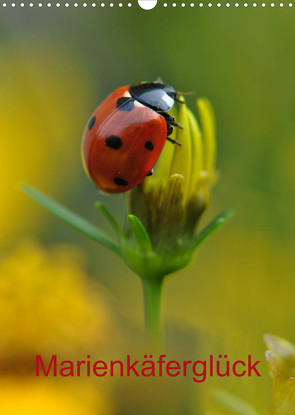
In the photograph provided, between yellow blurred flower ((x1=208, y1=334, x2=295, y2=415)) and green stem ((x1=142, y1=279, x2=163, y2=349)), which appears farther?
green stem ((x1=142, y1=279, x2=163, y2=349))

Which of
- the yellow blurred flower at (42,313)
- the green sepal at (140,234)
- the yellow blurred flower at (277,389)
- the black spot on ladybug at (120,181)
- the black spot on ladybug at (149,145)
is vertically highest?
the black spot on ladybug at (149,145)

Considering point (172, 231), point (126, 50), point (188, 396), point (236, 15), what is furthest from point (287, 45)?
point (188, 396)

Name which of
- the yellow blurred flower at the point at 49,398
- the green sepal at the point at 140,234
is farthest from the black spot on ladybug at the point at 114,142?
the yellow blurred flower at the point at 49,398

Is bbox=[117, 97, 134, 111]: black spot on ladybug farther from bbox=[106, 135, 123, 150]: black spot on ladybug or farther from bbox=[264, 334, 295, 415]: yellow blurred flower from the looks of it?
bbox=[264, 334, 295, 415]: yellow blurred flower

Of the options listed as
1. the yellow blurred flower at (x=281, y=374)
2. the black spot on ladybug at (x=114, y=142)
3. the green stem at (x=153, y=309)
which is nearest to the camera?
the yellow blurred flower at (x=281, y=374)

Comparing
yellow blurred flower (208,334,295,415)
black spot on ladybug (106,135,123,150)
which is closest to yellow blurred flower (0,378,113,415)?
yellow blurred flower (208,334,295,415)

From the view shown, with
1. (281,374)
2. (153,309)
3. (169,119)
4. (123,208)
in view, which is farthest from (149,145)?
(123,208)

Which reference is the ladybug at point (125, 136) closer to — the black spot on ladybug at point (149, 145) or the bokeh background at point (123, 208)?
the black spot on ladybug at point (149, 145)

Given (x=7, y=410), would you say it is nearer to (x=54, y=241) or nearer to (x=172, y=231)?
(x=172, y=231)
